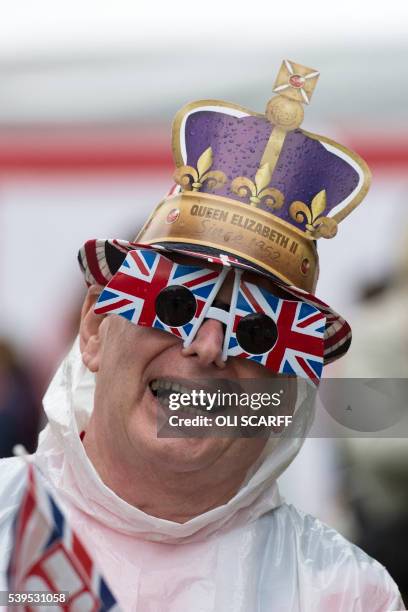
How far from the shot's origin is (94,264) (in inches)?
56.0

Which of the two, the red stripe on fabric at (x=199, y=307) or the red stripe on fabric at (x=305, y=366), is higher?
the red stripe on fabric at (x=199, y=307)

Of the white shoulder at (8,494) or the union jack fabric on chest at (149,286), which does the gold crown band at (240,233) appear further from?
the white shoulder at (8,494)

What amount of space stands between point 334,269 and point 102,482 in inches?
25.3

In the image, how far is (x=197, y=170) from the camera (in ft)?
4.58

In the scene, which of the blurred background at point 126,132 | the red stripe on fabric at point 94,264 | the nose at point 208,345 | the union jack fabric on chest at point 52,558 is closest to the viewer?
the union jack fabric on chest at point 52,558

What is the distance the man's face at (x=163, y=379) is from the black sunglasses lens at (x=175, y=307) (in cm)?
3

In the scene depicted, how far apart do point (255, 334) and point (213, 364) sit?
0.06m

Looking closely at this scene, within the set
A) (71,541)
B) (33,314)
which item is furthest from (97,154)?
(71,541)

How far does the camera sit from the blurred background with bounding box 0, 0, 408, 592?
1.89 metres

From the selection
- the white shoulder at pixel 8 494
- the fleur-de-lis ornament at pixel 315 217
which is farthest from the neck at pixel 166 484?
the fleur-de-lis ornament at pixel 315 217

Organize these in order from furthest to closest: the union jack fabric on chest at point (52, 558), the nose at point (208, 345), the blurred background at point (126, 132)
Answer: the blurred background at point (126, 132) < the nose at point (208, 345) < the union jack fabric on chest at point (52, 558)

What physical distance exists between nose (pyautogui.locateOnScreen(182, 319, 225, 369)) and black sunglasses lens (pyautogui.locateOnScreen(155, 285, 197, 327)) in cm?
2

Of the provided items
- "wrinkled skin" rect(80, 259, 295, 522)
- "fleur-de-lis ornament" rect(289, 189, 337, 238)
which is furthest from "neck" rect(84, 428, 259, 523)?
"fleur-de-lis ornament" rect(289, 189, 337, 238)

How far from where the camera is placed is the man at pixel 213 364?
4.37 feet
